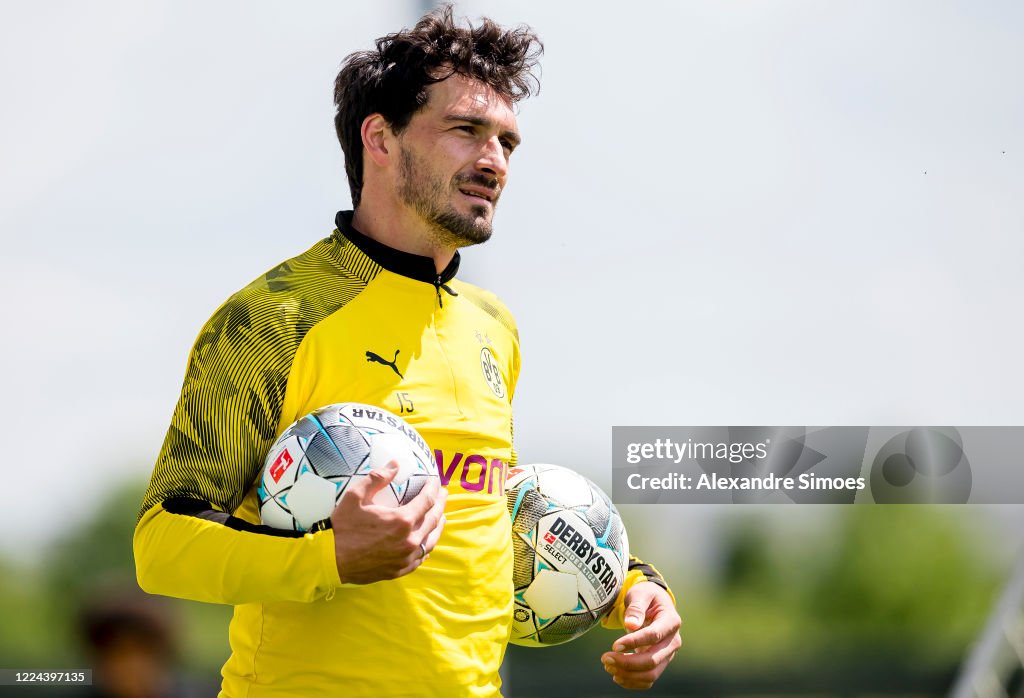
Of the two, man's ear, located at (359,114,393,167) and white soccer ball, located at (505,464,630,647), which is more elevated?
man's ear, located at (359,114,393,167)

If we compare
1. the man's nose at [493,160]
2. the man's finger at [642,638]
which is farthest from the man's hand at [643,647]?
the man's nose at [493,160]

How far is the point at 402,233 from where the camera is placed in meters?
3.42

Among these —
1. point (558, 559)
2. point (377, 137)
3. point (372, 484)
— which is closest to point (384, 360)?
point (372, 484)

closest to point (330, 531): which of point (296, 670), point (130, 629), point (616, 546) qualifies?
point (296, 670)

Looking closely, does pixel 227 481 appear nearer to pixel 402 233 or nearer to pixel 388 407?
pixel 388 407

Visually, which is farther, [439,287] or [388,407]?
[439,287]

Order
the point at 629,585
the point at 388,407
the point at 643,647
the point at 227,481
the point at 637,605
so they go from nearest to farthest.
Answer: the point at 227,481, the point at 388,407, the point at 643,647, the point at 637,605, the point at 629,585

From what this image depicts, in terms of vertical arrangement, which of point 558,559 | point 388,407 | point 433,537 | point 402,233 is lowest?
point 558,559

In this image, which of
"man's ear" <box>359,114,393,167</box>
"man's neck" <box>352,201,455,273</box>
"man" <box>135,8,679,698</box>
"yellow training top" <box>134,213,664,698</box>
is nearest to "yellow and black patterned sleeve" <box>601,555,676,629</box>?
"man" <box>135,8,679,698</box>

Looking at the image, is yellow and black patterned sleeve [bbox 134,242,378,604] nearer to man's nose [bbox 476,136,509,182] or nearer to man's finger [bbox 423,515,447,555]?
man's finger [bbox 423,515,447,555]

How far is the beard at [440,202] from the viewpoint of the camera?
3.34 m

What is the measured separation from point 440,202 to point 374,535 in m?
1.07

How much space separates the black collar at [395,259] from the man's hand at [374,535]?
0.80 metres

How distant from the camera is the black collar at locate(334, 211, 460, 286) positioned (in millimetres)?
3361
